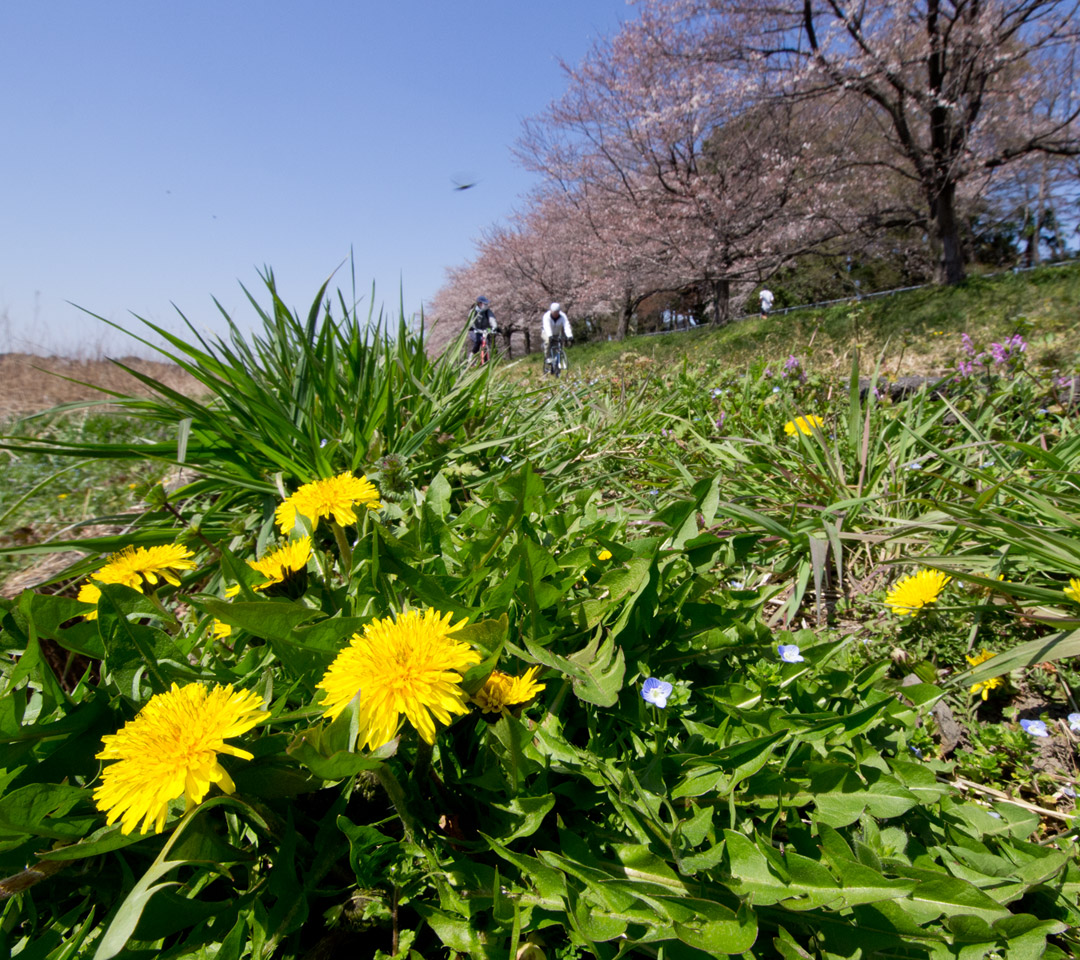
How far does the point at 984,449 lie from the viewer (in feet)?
6.83

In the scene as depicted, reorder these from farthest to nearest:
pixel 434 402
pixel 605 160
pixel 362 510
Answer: pixel 605 160
pixel 434 402
pixel 362 510

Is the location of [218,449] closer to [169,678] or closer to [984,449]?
[169,678]

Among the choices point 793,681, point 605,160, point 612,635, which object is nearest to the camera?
point 612,635

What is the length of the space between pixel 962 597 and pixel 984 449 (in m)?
0.92

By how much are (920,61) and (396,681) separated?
13613mm

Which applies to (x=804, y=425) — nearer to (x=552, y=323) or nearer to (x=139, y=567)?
(x=139, y=567)

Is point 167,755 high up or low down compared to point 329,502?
down

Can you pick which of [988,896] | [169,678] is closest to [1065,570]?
[988,896]

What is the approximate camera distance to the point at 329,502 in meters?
1.06

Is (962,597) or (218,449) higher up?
(218,449)

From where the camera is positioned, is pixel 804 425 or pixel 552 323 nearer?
pixel 804 425

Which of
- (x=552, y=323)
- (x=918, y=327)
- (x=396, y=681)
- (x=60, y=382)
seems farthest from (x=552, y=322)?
(x=396, y=681)

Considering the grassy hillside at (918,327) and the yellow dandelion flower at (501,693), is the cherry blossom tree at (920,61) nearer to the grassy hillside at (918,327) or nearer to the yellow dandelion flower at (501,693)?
the grassy hillside at (918,327)

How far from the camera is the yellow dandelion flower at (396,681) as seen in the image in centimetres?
63
